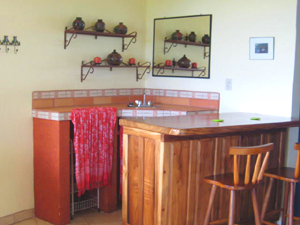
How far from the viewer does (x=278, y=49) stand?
152 inches

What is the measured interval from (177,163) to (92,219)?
151 centimetres

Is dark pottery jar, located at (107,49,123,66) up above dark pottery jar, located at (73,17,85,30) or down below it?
below

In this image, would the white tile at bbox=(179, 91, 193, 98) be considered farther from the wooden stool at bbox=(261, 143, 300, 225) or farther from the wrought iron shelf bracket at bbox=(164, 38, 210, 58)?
the wooden stool at bbox=(261, 143, 300, 225)

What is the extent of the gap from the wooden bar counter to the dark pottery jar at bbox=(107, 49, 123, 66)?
4.83 feet

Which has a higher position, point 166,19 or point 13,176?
point 166,19

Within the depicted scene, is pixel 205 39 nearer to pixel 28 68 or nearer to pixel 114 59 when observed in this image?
pixel 114 59

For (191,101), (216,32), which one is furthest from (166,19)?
(191,101)

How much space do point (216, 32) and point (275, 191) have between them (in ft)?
5.85

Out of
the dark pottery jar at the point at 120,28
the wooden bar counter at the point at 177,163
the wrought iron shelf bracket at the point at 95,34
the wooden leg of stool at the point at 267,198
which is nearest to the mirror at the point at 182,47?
the wrought iron shelf bracket at the point at 95,34

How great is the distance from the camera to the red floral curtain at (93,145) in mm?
3723

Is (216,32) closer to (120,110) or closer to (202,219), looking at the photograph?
(120,110)

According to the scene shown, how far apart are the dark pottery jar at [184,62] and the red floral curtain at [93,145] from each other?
1114 mm

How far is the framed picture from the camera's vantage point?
3918 mm

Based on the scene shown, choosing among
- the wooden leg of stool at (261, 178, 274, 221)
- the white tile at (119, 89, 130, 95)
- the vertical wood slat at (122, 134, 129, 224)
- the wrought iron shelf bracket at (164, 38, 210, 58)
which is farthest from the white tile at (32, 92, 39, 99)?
the wooden leg of stool at (261, 178, 274, 221)
